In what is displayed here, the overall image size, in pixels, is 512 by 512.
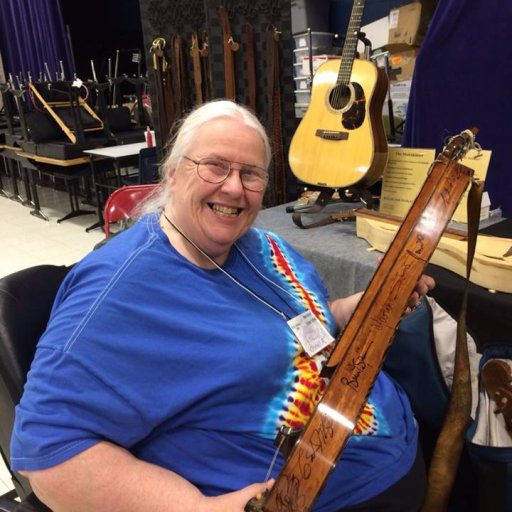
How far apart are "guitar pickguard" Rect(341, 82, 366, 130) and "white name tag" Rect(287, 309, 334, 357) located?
35.7 inches

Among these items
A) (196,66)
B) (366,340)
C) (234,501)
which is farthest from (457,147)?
(196,66)

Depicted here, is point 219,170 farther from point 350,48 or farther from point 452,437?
point 350,48

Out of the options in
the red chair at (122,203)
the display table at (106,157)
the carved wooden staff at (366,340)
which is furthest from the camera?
the display table at (106,157)

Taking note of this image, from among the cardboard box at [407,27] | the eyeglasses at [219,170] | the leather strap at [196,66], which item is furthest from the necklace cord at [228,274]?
the cardboard box at [407,27]

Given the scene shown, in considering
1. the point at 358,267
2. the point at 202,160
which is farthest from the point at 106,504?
the point at 358,267

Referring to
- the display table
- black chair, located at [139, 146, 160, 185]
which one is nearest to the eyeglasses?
black chair, located at [139, 146, 160, 185]

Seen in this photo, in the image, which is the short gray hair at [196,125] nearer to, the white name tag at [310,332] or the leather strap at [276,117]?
the white name tag at [310,332]

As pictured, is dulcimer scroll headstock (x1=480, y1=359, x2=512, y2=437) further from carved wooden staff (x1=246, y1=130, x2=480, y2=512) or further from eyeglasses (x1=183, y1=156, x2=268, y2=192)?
eyeglasses (x1=183, y1=156, x2=268, y2=192)

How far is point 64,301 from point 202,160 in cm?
36

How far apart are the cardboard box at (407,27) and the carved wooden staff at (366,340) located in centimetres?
280

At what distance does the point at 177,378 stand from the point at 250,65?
6.25ft

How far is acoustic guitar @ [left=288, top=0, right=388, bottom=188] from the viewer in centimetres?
165

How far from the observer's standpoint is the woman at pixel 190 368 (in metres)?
0.70

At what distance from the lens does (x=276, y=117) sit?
235cm
